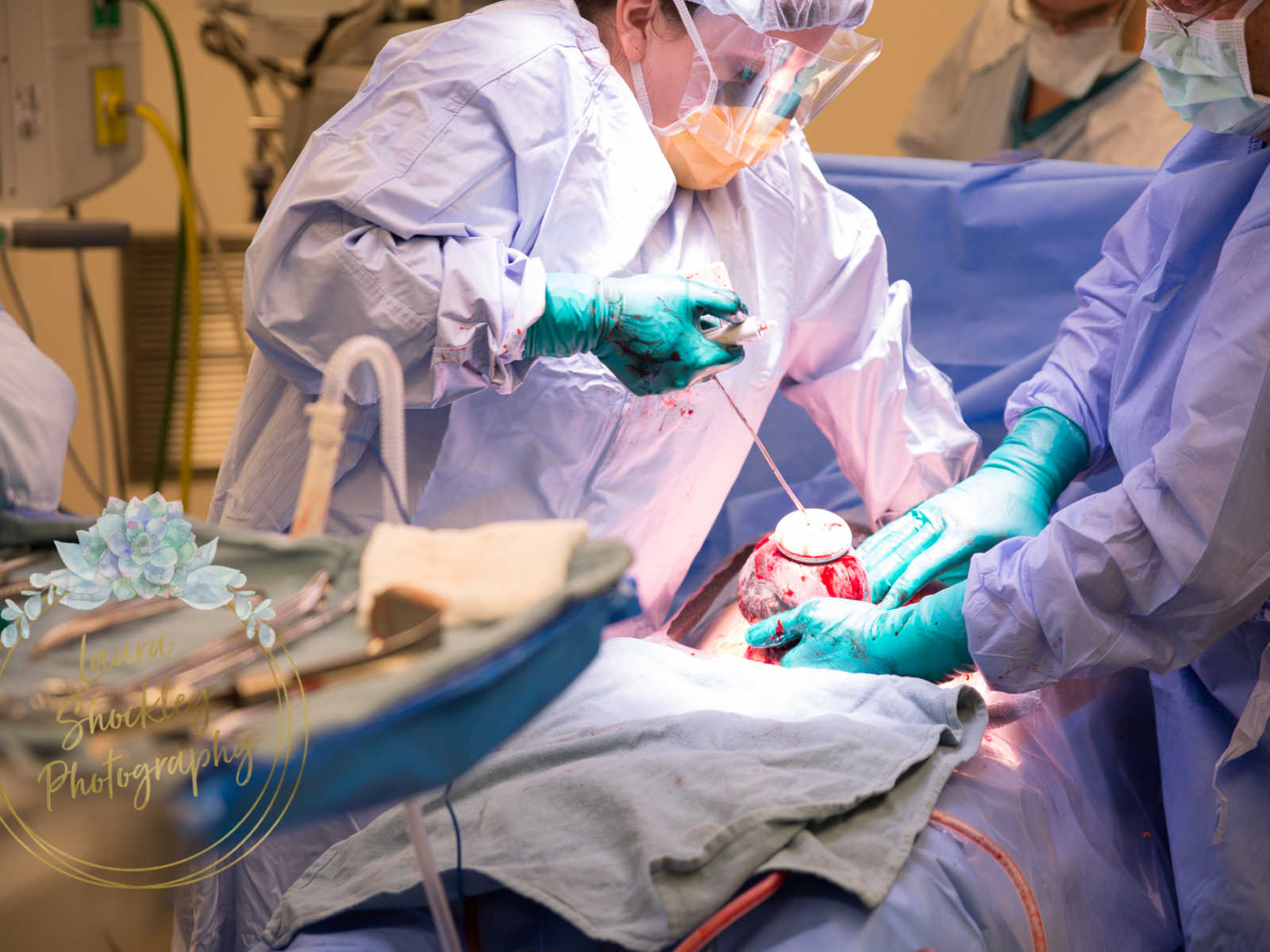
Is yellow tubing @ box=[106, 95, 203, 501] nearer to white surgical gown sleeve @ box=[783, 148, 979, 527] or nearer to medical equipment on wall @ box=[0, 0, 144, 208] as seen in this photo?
medical equipment on wall @ box=[0, 0, 144, 208]

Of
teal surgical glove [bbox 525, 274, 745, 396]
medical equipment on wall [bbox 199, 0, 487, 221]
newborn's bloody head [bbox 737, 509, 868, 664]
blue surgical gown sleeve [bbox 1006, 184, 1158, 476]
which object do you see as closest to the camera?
teal surgical glove [bbox 525, 274, 745, 396]

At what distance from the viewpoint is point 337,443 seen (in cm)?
80

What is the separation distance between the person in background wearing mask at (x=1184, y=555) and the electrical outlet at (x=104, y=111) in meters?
1.04

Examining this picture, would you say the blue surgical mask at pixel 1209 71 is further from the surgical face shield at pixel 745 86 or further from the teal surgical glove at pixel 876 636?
the teal surgical glove at pixel 876 636

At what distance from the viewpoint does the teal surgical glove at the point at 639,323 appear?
1258 millimetres

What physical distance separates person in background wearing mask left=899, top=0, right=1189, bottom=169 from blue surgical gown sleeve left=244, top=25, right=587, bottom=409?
1.95 meters

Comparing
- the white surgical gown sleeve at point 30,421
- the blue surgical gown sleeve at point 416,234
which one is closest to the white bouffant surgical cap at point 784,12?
the blue surgical gown sleeve at point 416,234

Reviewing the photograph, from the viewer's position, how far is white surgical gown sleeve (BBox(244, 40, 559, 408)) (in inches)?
46.4

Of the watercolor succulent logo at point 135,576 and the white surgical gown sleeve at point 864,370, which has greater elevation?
the watercolor succulent logo at point 135,576

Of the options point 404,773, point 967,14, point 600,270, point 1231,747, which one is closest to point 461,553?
point 404,773

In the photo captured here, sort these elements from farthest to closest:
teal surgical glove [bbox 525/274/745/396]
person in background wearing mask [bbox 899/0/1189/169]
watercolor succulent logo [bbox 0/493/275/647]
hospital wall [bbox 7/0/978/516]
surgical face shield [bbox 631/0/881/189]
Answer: person in background wearing mask [bbox 899/0/1189/169] < surgical face shield [bbox 631/0/881/189] < teal surgical glove [bbox 525/274/745/396] < hospital wall [bbox 7/0/978/516] < watercolor succulent logo [bbox 0/493/275/647]

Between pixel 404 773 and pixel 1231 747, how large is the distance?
3.50 feet

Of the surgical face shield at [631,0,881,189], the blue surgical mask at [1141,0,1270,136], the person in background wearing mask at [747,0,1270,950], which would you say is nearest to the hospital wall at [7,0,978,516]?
the surgical face shield at [631,0,881,189]

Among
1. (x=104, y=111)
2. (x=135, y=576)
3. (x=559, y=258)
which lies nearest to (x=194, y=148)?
(x=104, y=111)
